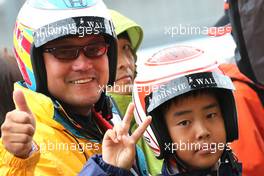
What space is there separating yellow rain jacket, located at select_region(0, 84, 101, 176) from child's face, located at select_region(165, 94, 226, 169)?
12.4 inches

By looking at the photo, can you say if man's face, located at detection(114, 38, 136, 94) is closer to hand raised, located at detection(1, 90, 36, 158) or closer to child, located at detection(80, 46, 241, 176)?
child, located at detection(80, 46, 241, 176)

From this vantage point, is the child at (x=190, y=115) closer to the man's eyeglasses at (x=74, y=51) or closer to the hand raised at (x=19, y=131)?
the man's eyeglasses at (x=74, y=51)

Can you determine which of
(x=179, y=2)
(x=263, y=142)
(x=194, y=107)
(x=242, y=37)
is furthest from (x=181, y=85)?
(x=179, y=2)

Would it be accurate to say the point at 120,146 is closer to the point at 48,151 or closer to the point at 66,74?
the point at 48,151

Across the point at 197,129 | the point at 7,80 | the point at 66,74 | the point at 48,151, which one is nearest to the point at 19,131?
the point at 48,151

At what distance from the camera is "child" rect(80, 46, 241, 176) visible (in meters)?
2.87

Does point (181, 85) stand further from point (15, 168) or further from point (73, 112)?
point (15, 168)

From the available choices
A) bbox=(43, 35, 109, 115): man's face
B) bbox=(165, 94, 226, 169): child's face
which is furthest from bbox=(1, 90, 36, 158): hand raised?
bbox=(165, 94, 226, 169): child's face

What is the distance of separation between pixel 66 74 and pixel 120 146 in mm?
492

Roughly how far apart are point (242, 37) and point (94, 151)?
0.71 meters

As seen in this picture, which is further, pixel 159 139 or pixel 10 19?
pixel 10 19

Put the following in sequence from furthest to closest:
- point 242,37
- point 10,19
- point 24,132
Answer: point 10,19 < point 242,37 < point 24,132

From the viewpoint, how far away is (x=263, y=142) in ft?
10.4

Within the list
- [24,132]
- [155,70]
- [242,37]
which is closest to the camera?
[24,132]
